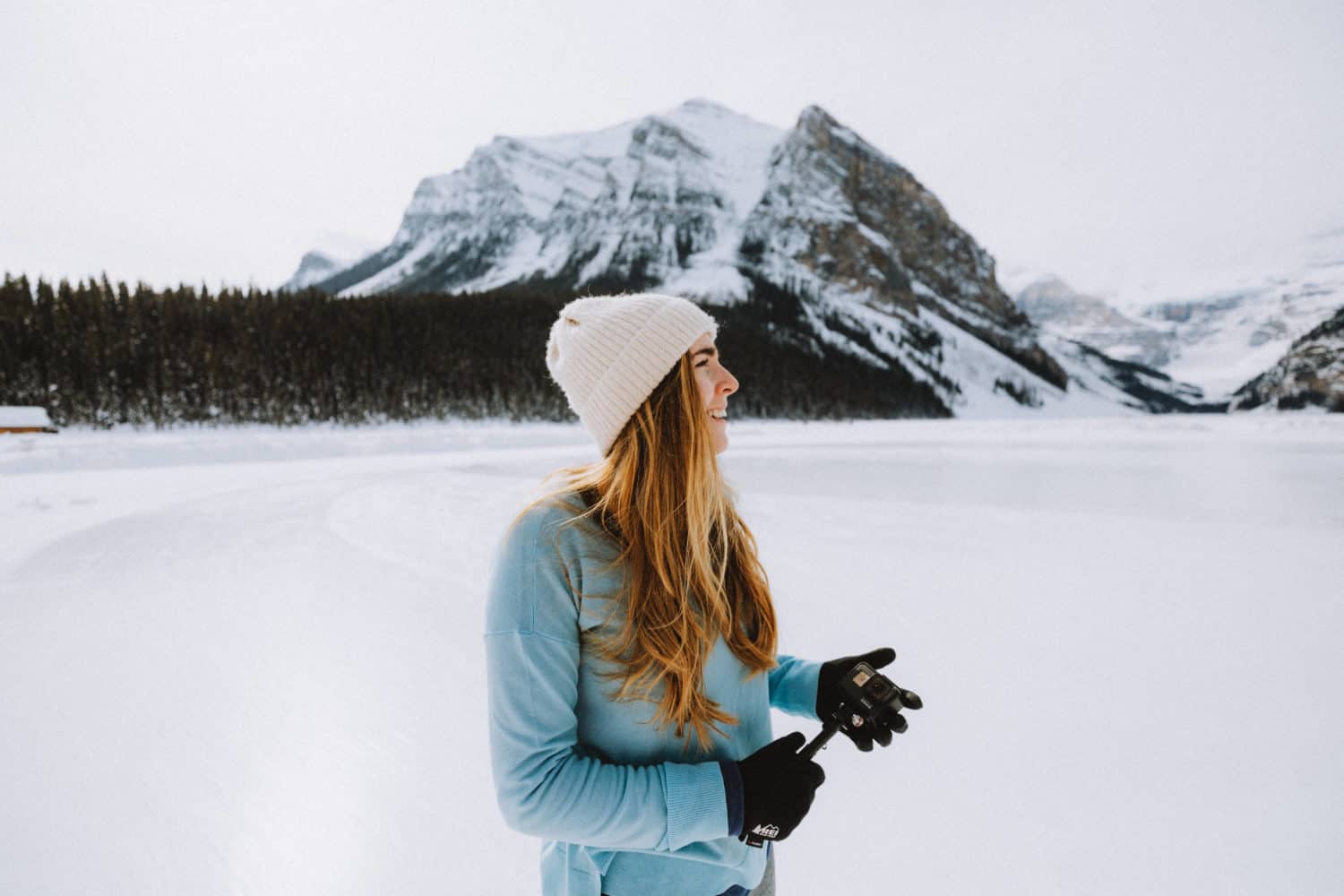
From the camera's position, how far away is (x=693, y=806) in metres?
1.07

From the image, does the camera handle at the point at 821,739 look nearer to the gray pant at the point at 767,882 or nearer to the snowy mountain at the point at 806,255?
the gray pant at the point at 767,882

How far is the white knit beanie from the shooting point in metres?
1.18

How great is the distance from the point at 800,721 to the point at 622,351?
2.72 metres

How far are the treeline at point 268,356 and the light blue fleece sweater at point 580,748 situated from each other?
25.7m

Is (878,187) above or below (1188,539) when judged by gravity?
above

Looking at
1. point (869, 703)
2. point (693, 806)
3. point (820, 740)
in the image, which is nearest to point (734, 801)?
point (693, 806)

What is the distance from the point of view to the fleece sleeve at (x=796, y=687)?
59.7 inches

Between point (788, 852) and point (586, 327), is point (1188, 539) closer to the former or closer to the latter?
point (788, 852)

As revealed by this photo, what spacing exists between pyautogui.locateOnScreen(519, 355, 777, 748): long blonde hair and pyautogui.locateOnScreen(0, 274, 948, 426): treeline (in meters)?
25.5

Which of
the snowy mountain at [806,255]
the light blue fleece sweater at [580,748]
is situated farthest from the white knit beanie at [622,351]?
the snowy mountain at [806,255]

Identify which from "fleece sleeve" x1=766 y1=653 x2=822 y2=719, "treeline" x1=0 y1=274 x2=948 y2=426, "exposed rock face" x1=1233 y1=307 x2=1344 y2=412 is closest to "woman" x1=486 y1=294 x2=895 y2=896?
"fleece sleeve" x1=766 y1=653 x2=822 y2=719

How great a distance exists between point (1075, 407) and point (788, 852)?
14956cm

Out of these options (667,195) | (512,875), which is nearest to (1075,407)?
(667,195)

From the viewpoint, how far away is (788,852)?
239 cm
